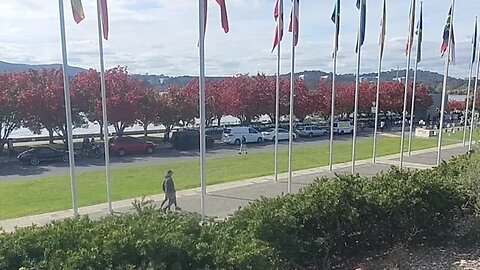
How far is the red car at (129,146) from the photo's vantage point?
3544 centimetres

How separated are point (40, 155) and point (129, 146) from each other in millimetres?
6567

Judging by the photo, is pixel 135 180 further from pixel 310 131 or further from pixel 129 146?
pixel 310 131

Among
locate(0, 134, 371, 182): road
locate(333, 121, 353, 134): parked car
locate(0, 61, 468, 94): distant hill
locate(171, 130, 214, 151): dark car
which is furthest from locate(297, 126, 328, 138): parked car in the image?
locate(171, 130, 214, 151): dark car

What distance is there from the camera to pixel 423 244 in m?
10.2

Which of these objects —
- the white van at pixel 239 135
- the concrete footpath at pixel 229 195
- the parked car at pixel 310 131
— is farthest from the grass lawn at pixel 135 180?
the parked car at pixel 310 131

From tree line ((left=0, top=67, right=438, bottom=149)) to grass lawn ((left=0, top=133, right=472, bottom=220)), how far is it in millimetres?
10255

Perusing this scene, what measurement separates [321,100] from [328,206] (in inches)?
1819

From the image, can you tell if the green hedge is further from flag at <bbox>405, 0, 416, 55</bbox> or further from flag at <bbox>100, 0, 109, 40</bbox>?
flag at <bbox>405, 0, 416, 55</bbox>

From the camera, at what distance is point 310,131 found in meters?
51.2

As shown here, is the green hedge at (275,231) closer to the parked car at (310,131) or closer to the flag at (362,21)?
the flag at (362,21)

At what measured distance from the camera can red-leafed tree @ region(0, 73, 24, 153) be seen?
1352 inches

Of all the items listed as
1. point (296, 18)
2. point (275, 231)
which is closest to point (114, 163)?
point (296, 18)

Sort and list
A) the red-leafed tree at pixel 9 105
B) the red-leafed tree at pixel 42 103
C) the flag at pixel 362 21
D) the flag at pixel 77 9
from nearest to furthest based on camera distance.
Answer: the flag at pixel 77 9
the flag at pixel 362 21
the red-leafed tree at pixel 9 105
the red-leafed tree at pixel 42 103

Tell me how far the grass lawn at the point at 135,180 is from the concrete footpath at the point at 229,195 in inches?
37.1
